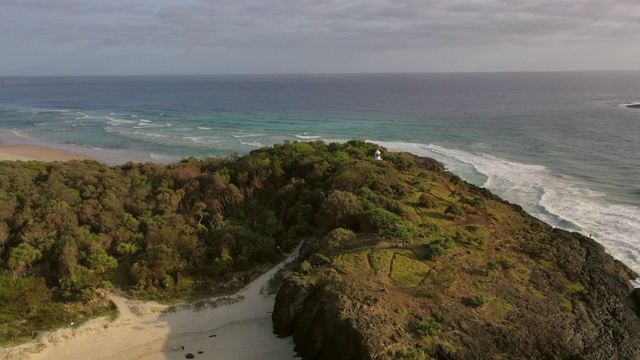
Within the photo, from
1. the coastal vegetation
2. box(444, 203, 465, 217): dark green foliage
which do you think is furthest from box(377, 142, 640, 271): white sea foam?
box(444, 203, 465, 217): dark green foliage

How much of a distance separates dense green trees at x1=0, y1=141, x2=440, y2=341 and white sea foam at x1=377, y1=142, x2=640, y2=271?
32.4ft

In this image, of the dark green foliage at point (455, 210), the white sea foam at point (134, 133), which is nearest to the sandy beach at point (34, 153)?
the white sea foam at point (134, 133)

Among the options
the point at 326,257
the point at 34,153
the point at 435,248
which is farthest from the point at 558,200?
the point at 34,153

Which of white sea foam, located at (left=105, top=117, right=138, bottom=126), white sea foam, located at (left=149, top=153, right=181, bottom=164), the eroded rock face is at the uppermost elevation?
white sea foam, located at (left=105, top=117, right=138, bottom=126)

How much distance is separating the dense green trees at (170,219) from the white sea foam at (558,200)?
388 inches

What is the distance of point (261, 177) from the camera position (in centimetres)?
2767

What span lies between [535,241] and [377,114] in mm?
62740

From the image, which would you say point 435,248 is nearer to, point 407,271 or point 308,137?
point 407,271

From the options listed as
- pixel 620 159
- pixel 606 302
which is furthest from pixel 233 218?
pixel 620 159

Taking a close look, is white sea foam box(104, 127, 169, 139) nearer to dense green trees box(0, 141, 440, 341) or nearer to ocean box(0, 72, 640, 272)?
ocean box(0, 72, 640, 272)

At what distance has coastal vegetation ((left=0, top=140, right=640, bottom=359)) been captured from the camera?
602 inches

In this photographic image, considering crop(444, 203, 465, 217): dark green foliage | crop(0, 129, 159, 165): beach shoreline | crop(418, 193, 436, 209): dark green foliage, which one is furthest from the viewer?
crop(0, 129, 159, 165): beach shoreline

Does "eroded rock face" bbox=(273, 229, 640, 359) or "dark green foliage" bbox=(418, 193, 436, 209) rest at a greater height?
"dark green foliage" bbox=(418, 193, 436, 209)

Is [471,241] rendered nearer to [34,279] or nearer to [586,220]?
[586,220]
